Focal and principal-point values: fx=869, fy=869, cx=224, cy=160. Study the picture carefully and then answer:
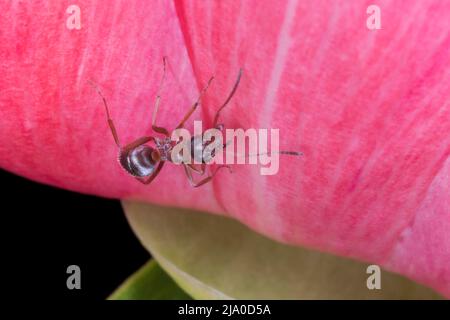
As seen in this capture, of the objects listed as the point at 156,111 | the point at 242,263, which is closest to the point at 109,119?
the point at 156,111

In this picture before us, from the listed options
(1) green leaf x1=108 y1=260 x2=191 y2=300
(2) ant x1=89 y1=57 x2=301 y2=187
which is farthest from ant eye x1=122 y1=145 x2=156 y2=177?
(1) green leaf x1=108 y1=260 x2=191 y2=300

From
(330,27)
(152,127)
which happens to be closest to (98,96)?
(152,127)

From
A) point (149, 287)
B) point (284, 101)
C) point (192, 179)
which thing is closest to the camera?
point (284, 101)

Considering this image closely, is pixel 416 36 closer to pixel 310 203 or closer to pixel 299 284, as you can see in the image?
pixel 310 203

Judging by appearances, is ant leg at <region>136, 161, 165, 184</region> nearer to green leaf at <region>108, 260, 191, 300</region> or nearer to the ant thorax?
the ant thorax

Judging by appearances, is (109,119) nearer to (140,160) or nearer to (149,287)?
(140,160)

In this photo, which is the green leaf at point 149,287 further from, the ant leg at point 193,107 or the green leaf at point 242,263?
the ant leg at point 193,107
